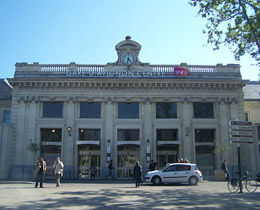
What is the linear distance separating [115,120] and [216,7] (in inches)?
547

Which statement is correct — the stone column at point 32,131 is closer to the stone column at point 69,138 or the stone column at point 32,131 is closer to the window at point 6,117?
the stone column at point 69,138

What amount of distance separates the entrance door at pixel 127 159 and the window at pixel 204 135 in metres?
5.97

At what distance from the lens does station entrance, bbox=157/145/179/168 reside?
96.0ft

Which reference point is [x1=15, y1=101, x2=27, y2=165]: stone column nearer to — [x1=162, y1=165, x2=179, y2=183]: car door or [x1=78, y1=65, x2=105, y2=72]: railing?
[x1=78, y1=65, x2=105, y2=72]: railing

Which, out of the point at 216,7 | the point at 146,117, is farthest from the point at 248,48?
the point at 146,117

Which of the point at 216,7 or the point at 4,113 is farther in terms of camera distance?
the point at 4,113

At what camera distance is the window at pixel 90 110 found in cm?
2933

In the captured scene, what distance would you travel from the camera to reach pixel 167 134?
2934 cm

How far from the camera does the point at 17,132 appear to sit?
28484mm

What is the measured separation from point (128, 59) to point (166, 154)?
10176mm

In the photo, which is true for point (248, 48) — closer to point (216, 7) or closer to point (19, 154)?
point (216, 7)

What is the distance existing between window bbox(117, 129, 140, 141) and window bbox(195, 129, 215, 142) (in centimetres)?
584

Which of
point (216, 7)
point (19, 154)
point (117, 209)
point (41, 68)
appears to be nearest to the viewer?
point (117, 209)

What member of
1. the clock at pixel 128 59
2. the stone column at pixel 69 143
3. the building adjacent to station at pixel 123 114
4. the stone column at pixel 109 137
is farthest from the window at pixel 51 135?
the clock at pixel 128 59
